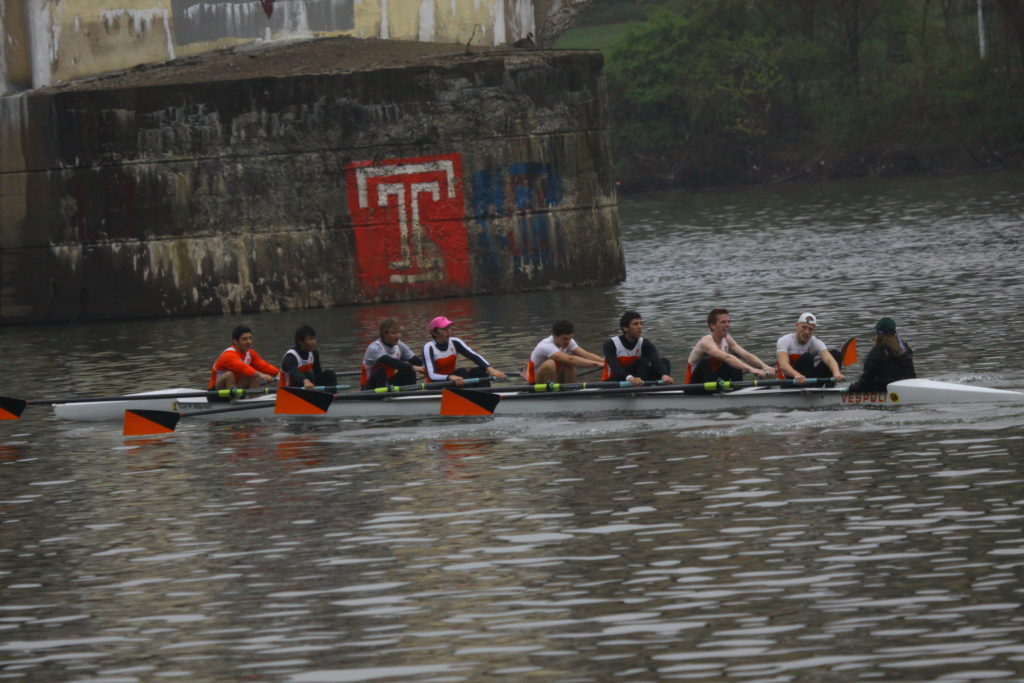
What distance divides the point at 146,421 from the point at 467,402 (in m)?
3.97

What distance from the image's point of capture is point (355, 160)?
32.0 m

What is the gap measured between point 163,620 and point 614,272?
76.0 ft

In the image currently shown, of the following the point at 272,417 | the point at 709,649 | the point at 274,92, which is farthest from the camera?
the point at 274,92

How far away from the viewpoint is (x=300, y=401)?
20.0 m

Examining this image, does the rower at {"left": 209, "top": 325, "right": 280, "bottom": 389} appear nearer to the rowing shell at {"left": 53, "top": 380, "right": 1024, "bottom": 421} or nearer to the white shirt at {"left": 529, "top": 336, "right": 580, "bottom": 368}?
the rowing shell at {"left": 53, "top": 380, "right": 1024, "bottom": 421}

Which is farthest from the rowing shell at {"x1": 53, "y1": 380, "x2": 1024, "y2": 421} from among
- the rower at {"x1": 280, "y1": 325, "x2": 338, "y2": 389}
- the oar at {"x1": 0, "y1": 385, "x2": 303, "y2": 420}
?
the rower at {"x1": 280, "y1": 325, "x2": 338, "y2": 389}

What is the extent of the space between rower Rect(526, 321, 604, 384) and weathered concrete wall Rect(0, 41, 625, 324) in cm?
1237

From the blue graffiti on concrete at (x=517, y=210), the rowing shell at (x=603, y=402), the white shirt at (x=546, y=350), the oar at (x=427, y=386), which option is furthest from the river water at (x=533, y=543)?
the blue graffiti on concrete at (x=517, y=210)

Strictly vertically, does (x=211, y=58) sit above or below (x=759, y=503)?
above

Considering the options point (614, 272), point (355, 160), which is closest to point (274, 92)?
point (355, 160)

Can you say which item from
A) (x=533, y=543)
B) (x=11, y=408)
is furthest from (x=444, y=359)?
(x=533, y=543)

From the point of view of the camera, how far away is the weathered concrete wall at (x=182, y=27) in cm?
3216

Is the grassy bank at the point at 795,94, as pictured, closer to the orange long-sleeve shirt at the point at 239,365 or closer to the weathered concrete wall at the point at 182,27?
the weathered concrete wall at the point at 182,27

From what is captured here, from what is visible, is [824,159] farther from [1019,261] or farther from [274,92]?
[274,92]
